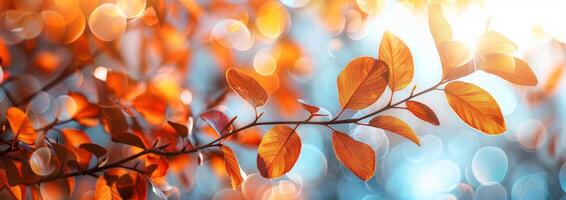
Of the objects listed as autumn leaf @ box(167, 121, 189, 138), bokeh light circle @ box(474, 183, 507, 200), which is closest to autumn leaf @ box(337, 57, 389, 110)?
autumn leaf @ box(167, 121, 189, 138)

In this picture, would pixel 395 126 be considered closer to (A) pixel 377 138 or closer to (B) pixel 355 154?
(B) pixel 355 154

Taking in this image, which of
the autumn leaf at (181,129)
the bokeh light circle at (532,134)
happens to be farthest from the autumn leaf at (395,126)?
the bokeh light circle at (532,134)

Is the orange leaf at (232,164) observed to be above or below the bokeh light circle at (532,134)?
above

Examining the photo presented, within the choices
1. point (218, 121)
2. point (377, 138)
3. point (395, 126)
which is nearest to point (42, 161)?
point (218, 121)

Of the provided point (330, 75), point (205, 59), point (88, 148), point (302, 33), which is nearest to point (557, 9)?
point (88, 148)

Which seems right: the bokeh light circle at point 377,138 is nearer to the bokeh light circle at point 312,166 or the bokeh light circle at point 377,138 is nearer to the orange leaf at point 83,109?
the bokeh light circle at point 312,166

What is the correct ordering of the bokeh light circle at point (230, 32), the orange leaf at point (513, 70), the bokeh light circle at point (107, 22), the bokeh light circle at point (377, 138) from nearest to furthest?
1. the orange leaf at point (513, 70)
2. the bokeh light circle at point (107, 22)
3. the bokeh light circle at point (230, 32)
4. the bokeh light circle at point (377, 138)

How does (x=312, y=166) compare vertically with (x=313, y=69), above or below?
below
